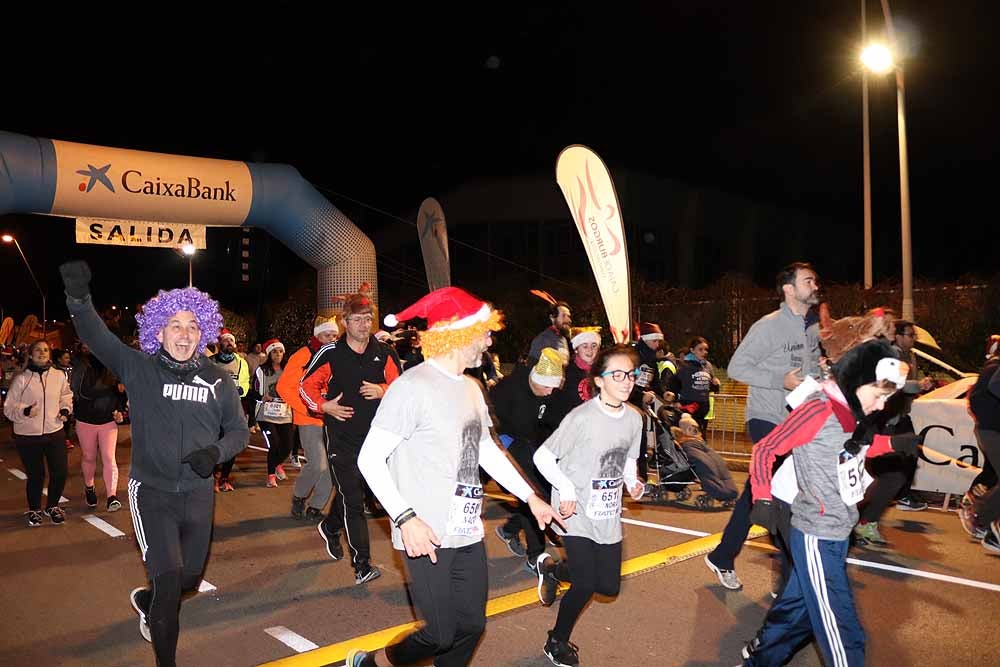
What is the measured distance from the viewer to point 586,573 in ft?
14.6

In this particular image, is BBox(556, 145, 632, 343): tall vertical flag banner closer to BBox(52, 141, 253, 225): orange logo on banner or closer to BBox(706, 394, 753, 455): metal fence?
BBox(706, 394, 753, 455): metal fence

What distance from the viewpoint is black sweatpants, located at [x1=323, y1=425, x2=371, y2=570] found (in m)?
6.30

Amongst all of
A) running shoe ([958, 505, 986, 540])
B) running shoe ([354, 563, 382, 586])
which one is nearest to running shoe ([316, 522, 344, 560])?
running shoe ([354, 563, 382, 586])

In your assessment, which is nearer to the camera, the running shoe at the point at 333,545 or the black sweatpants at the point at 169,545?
the black sweatpants at the point at 169,545

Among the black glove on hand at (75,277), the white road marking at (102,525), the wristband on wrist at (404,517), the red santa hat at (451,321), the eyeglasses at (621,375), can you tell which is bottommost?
the white road marking at (102,525)

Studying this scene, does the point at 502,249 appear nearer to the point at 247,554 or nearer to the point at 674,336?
the point at 674,336

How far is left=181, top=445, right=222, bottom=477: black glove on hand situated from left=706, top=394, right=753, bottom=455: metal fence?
10.7 m

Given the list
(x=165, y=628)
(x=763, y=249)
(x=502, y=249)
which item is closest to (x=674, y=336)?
(x=165, y=628)

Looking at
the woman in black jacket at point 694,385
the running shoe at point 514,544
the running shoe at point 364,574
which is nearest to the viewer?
the running shoe at point 364,574

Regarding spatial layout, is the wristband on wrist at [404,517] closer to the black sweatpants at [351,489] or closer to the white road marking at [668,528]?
the black sweatpants at [351,489]

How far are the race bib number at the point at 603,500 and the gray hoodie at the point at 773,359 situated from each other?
1642 mm

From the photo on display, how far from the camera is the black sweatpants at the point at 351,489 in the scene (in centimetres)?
630

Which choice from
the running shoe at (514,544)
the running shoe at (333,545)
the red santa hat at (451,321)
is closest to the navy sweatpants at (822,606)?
the red santa hat at (451,321)

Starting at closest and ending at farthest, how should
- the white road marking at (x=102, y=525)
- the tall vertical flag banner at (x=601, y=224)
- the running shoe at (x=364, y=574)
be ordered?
the running shoe at (x=364, y=574)
the white road marking at (x=102, y=525)
the tall vertical flag banner at (x=601, y=224)
